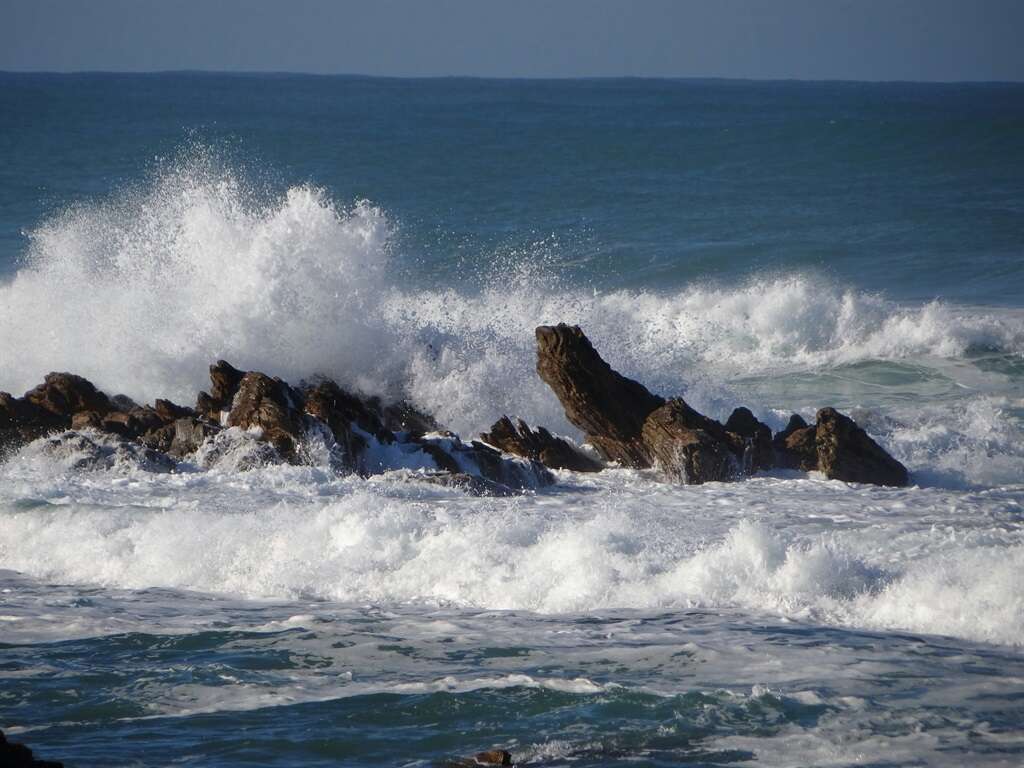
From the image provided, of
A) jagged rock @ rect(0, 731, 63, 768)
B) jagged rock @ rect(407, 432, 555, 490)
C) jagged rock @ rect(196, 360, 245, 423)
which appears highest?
jagged rock @ rect(196, 360, 245, 423)

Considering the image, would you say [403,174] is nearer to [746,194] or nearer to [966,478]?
[746,194]

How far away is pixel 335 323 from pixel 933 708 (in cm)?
985

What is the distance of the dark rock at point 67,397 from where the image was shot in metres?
13.7

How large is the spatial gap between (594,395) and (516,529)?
314 centimetres

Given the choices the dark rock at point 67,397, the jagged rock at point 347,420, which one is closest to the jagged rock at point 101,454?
the dark rock at point 67,397

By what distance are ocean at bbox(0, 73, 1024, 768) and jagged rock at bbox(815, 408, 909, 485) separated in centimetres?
28

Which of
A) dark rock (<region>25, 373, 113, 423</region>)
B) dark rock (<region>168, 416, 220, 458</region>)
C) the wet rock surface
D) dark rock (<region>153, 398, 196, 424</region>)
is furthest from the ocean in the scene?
dark rock (<region>153, 398, 196, 424</region>)

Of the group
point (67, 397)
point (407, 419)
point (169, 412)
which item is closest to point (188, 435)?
point (169, 412)

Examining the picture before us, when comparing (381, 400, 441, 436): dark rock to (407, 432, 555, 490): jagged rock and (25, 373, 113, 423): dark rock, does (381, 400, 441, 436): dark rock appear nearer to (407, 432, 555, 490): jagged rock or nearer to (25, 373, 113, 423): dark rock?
(407, 432, 555, 490): jagged rock

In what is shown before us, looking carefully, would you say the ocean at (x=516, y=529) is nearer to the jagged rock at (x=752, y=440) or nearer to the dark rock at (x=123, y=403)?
the jagged rock at (x=752, y=440)

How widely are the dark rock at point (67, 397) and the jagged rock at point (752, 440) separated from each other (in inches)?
251

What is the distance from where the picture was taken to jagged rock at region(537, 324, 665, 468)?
42.5ft

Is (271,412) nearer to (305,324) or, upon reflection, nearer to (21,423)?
(21,423)

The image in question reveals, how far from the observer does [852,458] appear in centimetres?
1238
